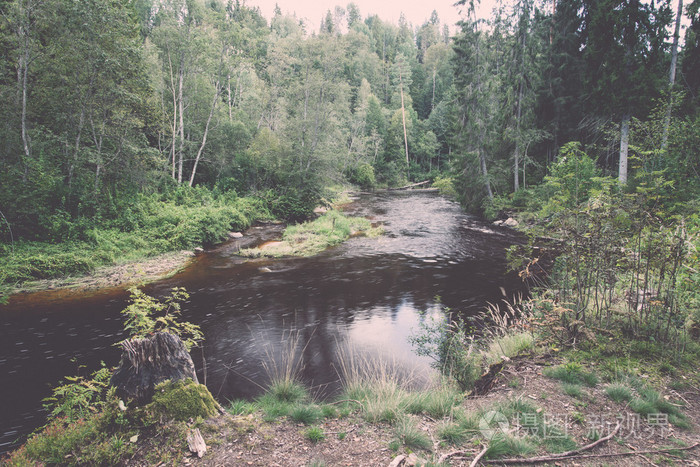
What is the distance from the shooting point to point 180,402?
3215 millimetres

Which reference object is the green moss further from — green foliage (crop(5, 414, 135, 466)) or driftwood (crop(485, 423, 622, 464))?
driftwood (crop(485, 423, 622, 464))

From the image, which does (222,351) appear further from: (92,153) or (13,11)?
(13,11)

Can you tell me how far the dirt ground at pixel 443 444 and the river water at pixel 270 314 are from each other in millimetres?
1852

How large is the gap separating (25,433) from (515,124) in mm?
24325

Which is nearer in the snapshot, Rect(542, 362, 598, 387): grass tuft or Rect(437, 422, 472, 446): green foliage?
Rect(437, 422, 472, 446): green foliage

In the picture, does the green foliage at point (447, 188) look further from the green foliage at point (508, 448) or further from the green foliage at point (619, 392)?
the green foliage at point (508, 448)

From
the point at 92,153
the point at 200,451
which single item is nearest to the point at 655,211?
the point at 200,451

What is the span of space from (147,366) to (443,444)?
117 inches

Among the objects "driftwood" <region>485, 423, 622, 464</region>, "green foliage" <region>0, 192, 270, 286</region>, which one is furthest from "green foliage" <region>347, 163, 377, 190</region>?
"driftwood" <region>485, 423, 622, 464</region>

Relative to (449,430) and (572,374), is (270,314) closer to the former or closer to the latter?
(449,430)

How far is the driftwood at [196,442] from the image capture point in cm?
285

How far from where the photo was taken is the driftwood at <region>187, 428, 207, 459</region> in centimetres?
285

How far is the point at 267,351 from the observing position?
6.64 metres

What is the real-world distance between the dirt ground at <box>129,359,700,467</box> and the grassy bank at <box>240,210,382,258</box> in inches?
423
